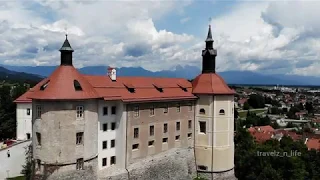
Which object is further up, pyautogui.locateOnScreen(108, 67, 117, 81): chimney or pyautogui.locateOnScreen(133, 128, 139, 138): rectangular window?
pyautogui.locateOnScreen(108, 67, 117, 81): chimney

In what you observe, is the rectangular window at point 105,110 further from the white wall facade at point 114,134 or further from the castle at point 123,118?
the white wall facade at point 114,134

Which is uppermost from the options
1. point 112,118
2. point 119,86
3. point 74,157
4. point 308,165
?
point 119,86

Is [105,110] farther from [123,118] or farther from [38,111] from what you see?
[38,111]

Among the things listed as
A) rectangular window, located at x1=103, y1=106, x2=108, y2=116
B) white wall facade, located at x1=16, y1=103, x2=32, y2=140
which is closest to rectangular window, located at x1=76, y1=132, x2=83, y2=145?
rectangular window, located at x1=103, y1=106, x2=108, y2=116

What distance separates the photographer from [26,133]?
163 ft

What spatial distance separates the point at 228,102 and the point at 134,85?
12.8 metres

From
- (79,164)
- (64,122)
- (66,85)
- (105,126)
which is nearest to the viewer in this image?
(64,122)

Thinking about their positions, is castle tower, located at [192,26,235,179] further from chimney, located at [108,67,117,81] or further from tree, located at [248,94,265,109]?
tree, located at [248,94,265,109]

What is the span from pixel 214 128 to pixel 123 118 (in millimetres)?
13302

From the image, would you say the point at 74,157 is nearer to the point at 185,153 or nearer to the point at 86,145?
the point at 86,145

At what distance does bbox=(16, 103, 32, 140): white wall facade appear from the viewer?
48.8 metres

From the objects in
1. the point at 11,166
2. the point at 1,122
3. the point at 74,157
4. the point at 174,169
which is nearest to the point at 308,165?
the point at 174,169

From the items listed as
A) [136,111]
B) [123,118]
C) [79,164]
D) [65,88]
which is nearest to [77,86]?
[65,88]

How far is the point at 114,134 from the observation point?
37469 mm
